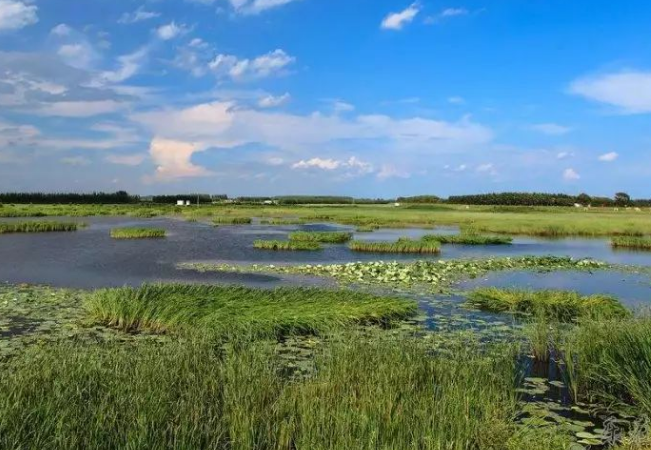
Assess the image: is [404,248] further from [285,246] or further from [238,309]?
[238,309]

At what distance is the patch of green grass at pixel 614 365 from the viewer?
8844mm

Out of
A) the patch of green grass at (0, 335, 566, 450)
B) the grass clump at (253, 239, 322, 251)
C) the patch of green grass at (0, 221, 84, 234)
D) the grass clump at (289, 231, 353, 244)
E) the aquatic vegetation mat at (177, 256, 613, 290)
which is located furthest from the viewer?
the patch of green grass at (0, 221, 84, 234)

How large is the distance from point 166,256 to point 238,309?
783 inches

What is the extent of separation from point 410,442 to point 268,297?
9.46 m

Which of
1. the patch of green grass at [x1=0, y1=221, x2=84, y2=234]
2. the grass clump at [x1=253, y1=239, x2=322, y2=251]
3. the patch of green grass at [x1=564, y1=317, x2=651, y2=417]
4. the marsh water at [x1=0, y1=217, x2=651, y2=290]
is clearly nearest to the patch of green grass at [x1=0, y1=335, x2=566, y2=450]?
the patch of green grass at [x1=564, y1=317, x2=651, y2=417]

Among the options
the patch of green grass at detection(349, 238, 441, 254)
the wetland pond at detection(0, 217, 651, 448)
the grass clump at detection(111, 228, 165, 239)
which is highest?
the grass clump at detection(111, 228, 165, 239)

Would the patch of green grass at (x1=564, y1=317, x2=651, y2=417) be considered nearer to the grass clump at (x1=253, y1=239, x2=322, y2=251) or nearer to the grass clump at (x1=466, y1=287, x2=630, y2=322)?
the grass clump at (x1=466, y1=287, x2=630, y2=322)

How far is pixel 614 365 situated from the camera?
9320mm

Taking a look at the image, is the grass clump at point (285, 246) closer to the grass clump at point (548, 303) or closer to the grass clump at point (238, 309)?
the grass clump at point (548, 303)

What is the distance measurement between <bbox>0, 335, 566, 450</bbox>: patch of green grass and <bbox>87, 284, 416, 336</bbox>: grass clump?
145 inches

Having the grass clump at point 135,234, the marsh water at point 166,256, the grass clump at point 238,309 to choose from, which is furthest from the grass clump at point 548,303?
the grass clump at point 135,234

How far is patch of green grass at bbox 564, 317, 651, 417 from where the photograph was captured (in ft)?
29.0

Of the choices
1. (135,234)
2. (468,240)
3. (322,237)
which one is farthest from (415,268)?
(135,234)

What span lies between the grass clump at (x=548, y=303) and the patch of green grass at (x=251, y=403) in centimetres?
850
